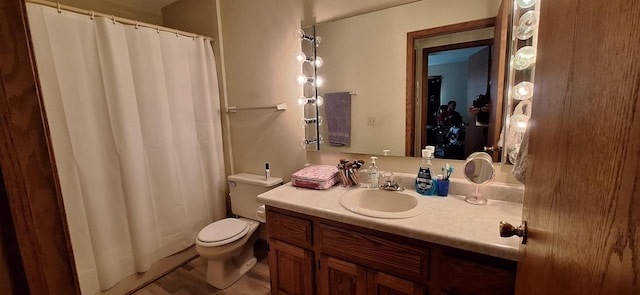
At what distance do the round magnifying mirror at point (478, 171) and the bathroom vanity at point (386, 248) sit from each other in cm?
6

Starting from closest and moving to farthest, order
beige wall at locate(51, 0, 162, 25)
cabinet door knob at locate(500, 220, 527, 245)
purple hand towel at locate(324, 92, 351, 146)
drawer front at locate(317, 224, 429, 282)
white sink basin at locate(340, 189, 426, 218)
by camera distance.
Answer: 1. cabinet door knob at locate(500, 220, 527, 245)
2. drawer front at locate(317, 224, 429, 282)
3. white sink basin at locate(340, 189, 426, 218)
4. purple hand towel at locate(324, 92, 351, 146)
5. beige wall at locate(51, 0, 162, 25)

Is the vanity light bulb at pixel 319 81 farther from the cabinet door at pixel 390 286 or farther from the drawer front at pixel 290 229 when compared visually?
the cabinet door at pixel 390 286

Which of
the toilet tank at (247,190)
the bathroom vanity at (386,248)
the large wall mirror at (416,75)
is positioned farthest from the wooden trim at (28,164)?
the toilet tank at (247,190)

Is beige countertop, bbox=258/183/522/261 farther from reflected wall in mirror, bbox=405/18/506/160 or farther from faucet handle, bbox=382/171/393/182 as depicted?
reflected wall in mirror, bbox=405/18/506/160

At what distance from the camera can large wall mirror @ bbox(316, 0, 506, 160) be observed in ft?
4.48

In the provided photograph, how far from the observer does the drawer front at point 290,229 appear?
→ 4.57 ft

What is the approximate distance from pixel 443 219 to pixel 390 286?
378 mm

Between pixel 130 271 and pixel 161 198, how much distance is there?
1.76 feet

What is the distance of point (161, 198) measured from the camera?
201 cm

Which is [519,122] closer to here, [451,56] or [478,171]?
[478,171]

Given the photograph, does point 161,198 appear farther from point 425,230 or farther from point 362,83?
point 425,230

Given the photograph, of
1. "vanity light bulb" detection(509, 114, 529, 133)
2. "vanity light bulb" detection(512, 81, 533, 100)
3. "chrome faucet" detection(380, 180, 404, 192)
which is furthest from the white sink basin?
"vanity light bulb" detection(512, 81, 533, 100)

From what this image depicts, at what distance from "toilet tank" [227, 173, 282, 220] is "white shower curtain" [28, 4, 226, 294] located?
25 cm

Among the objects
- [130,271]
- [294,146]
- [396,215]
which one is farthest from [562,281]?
[130,271]
